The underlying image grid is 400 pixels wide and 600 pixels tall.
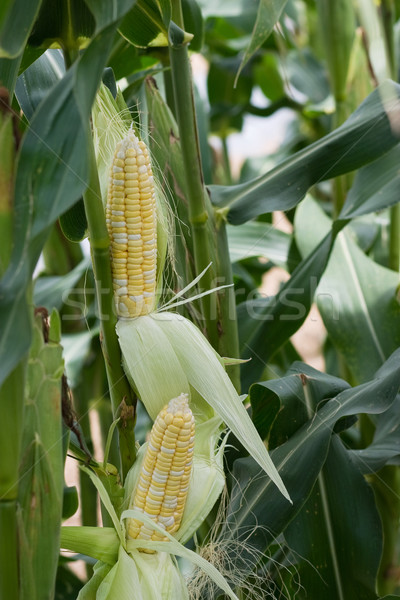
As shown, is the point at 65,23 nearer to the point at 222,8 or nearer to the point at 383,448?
the point at 383,448

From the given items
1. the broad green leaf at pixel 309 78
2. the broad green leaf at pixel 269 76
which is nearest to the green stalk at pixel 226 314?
the broad green leaf at pixel 309 78

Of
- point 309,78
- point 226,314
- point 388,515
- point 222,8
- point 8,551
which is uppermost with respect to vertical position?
point 222,8

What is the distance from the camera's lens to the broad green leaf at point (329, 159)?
0.89 metres

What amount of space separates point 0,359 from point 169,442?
207 millimetres

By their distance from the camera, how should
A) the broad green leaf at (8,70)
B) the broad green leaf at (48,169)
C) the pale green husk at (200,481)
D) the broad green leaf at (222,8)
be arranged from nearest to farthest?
the broad green leaf at (48,169), the broad green leaf at (8,70), the pale green husk at (200,481), the broad green leaf at (222,8)

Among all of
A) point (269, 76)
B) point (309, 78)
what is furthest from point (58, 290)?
point (269, 76)

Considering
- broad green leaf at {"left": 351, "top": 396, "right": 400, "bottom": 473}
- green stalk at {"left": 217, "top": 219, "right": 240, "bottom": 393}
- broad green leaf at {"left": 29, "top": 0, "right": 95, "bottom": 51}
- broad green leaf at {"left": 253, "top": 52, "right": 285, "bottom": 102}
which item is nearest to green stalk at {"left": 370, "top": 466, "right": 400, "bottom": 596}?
broad green leaf at {"left": 351, "top": 396, "right": 400, "bottom": 473}

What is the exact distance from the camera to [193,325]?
0.62 meters

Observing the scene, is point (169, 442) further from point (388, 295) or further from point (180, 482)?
point (388, 295)

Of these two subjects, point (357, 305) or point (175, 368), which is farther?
point (357, 305)

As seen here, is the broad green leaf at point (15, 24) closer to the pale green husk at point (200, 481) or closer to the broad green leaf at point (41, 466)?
the broad green leaf at point (41, 466)

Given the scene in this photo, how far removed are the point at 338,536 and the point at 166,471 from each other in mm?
414

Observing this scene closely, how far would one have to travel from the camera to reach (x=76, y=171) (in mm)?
433

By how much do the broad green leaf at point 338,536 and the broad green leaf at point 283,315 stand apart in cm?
20
